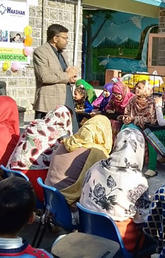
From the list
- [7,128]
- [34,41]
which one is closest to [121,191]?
[7,128]

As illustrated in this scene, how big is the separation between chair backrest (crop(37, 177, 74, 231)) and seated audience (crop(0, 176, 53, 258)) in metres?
1.15

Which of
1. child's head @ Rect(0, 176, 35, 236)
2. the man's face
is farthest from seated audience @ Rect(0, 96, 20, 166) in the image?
child's head @ Rect(0, 176, 35, 236)

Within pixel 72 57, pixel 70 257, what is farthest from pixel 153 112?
pixel 72 57

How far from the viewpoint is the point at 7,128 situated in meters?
3.97

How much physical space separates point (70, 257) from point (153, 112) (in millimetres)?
3717

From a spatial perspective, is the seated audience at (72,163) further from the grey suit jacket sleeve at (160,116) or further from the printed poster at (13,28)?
the printed poster at (13,28)

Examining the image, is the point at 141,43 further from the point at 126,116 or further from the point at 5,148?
the point at 5,148

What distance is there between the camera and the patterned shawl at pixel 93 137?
10.8ft

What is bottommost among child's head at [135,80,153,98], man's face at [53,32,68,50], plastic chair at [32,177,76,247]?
plastic chair at [32,177,76,247]

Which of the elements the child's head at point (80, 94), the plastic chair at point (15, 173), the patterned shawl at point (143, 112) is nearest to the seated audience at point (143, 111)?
the patterned shawl at point (143, 112)

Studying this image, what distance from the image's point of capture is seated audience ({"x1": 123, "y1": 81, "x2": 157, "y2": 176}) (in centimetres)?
552

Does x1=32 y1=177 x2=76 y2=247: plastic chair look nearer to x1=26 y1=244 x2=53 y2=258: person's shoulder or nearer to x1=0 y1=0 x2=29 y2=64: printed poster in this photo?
x1=26 y1=244 x2=53 y2=258: person's shoulder

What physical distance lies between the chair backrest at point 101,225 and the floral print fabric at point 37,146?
99 cm

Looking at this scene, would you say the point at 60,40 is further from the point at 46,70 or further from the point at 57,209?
the point at 57,209
